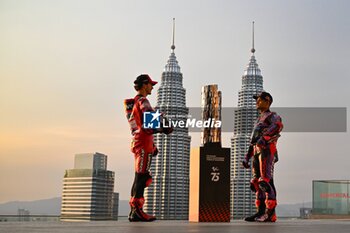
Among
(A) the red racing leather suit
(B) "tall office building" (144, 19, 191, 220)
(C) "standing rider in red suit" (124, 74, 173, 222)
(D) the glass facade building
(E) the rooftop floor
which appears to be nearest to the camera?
(E) the rooftop floor

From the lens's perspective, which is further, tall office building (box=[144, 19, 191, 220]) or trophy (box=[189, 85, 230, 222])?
tall office building (box=[144, 19, 191, 220])

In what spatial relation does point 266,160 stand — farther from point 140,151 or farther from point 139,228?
point 139,228

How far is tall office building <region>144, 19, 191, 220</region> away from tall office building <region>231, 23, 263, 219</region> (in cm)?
522

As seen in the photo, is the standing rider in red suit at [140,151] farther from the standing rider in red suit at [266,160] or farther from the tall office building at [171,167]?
the tall office building at [171,167]

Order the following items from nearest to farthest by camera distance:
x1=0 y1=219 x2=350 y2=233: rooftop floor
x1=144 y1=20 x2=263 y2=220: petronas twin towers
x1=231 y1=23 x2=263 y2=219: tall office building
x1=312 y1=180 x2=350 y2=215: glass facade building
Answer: x1=0 y1=219 x2=350 y2=233: rooftop floor, x1=312 y1=180 x2=350 y2=215: glass facade building, x1=231 y1=23 x2=263 y2=219: tall office building, x1=144 y1=20 x2=263 y2=220: petronas twin towers

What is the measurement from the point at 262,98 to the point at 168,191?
51011 millimetres

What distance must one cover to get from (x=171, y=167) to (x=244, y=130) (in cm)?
1364

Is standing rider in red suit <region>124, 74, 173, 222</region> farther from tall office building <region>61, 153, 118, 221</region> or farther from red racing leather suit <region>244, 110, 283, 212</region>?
tall office building <region>61, 153, 118, 221</region>

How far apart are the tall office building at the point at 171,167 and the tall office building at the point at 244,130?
5.22 metres

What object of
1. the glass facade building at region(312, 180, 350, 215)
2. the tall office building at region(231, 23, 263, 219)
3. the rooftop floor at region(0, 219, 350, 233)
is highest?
the tall office building at region(231, 23, 263, 219)

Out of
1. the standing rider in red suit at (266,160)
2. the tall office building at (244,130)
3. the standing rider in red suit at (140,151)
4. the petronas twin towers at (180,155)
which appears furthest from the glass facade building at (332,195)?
the petronas twin towers at (180,155)

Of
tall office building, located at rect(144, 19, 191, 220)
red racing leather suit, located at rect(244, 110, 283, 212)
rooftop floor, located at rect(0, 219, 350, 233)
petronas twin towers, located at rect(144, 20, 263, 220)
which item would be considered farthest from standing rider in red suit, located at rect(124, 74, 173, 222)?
tall office building, located at rect(144, 19, 191, 220)

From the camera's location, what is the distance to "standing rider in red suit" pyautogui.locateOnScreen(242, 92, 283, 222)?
14031 millimetres

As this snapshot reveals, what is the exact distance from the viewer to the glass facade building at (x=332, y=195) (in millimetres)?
23422
